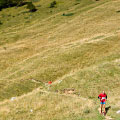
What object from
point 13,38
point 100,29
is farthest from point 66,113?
point 13,38

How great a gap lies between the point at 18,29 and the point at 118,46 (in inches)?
1602

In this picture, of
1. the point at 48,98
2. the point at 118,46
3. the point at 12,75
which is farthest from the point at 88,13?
the point at 48,98

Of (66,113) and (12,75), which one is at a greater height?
(66,113)

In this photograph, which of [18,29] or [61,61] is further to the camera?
[18,29]

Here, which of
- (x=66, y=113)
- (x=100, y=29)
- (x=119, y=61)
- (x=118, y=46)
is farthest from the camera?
(x=100, y=29)

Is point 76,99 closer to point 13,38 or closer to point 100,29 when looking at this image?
point 100,29

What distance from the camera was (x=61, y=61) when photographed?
38.9 metres

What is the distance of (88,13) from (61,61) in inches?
1682

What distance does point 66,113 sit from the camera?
60.7 ft

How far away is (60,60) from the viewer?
39.4 metres

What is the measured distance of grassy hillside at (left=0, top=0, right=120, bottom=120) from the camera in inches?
806

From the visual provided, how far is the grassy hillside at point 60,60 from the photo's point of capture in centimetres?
2047

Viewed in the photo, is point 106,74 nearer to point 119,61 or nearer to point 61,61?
point 119,61

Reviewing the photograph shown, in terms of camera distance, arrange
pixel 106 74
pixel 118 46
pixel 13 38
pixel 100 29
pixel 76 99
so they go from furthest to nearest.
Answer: pixel 13 38
pixel 100 29
pixel 118 46
pixel 106 74
pixel 76 99
